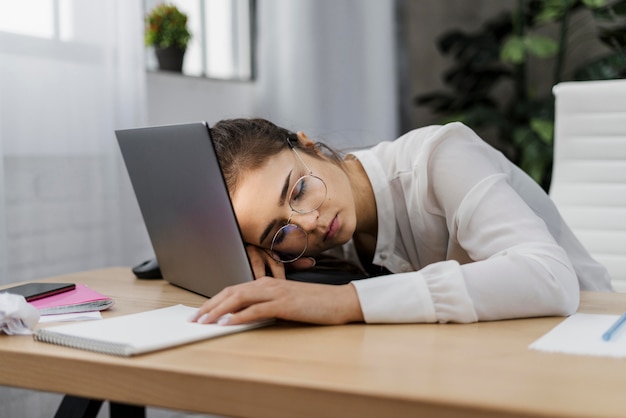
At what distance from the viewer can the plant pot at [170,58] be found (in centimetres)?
258

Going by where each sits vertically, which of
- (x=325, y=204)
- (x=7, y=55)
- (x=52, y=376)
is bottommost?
(x=52, y=376)

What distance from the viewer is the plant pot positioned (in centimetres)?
258

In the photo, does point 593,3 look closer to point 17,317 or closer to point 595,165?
point 595,165

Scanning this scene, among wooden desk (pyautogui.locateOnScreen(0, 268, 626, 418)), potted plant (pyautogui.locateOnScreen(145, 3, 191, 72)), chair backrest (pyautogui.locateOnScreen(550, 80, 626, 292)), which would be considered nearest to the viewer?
wooden desk (pyautogui.locateOnScreen(0, 268, 626, 418))

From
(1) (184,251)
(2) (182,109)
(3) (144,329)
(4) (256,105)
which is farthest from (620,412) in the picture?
(4) (256,105)

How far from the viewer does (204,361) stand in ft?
2.51

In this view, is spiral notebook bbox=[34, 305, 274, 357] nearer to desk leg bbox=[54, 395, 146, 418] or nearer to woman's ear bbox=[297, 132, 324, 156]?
desk leg bbox=[54, 395, 146, 418]

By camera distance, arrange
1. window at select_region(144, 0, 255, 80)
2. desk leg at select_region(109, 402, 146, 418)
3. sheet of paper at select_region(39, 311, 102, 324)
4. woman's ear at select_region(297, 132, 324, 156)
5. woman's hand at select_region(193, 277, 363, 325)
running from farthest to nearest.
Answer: window at select_region(144, 0, 255, 80), woman's ear at select_region(297, 132, 324, 156), desk leg at select_region(109, 402, 146, 418), sheet of paper at select_region(39, 311, 102, 324), woman's hand at select_region(193, 277, 363, 325)

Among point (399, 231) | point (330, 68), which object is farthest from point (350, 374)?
point (330, 68)

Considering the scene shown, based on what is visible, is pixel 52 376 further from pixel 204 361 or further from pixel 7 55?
pixel 7 55

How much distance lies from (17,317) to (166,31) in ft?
5.80

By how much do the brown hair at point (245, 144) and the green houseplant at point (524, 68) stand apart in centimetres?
204

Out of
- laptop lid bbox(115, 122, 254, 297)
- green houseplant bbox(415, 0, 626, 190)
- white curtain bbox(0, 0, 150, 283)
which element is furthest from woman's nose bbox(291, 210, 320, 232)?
green houseplant bbox(415, 0, 626, 190)

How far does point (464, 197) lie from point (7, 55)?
128cm
